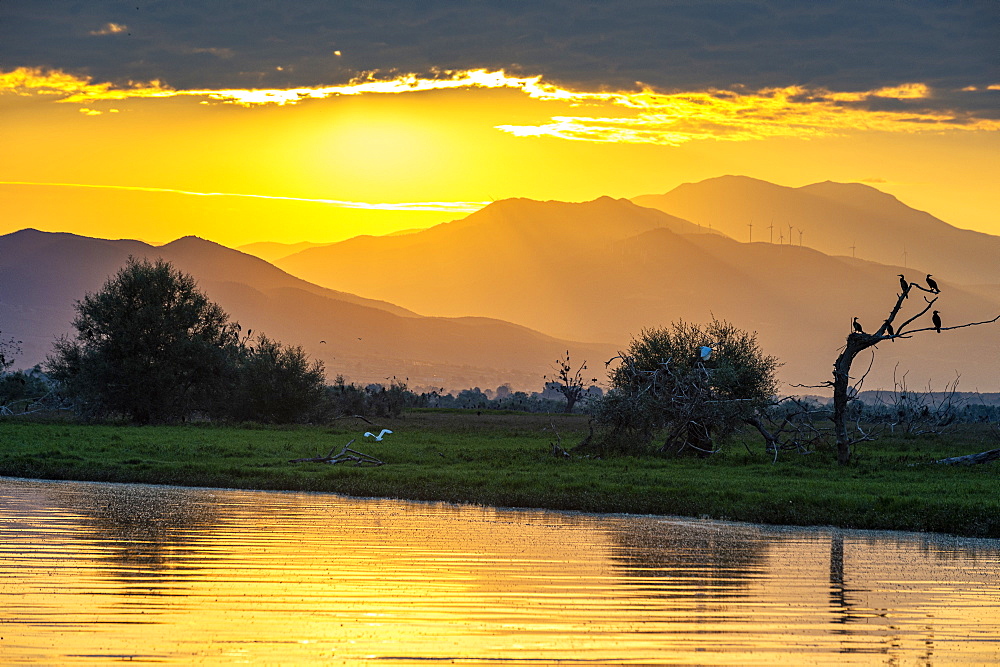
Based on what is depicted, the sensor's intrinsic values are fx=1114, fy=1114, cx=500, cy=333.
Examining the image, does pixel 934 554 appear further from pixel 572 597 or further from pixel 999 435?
pixel 999 435

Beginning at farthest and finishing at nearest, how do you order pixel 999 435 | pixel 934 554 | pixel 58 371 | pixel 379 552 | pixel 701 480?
1. pixel 58 371
2. pixel 999 435
3. pixel 701 480
4. pixel 934 554
5. pixel 379 552

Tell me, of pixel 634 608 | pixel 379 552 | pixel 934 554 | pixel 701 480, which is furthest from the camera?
pixel 701 480

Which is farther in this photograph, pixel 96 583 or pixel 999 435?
pixel 999 435

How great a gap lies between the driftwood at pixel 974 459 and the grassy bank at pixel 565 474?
67 cm

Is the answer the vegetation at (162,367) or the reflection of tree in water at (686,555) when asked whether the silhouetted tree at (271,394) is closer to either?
the vegetation at (162,367)

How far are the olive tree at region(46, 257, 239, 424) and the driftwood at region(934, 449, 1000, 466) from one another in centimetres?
4095

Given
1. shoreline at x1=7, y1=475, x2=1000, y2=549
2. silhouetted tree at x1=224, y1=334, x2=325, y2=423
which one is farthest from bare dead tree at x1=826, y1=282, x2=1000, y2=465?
silhouetted tree at x1=224, y1=334, x2=325, y2=423

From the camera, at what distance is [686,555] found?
2123 cm

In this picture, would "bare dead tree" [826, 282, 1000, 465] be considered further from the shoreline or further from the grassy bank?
the shoreline

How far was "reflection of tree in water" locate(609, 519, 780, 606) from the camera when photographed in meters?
18.0

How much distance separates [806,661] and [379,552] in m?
9.15

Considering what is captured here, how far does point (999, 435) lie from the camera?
176ft

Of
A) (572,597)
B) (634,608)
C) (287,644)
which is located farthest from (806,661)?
(287,644)

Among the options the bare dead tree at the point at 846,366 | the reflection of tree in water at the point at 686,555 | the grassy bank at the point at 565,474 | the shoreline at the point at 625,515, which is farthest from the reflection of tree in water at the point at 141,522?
the bare dead tree at the point at 846,366
